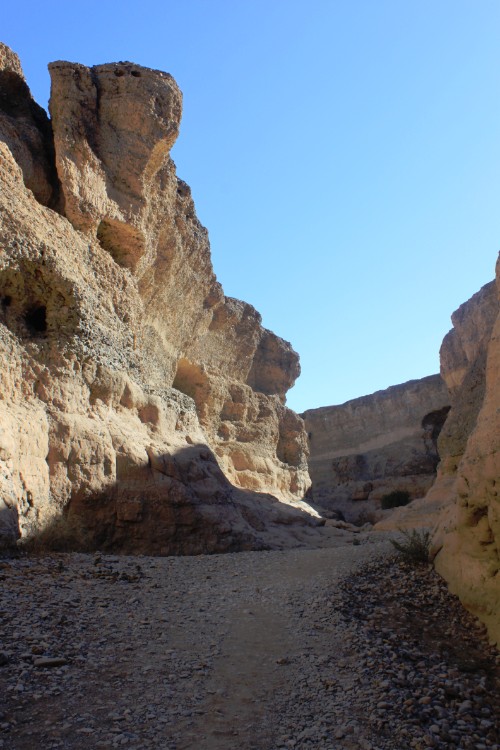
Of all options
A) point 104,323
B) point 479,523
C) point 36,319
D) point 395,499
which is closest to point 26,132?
point 104,323

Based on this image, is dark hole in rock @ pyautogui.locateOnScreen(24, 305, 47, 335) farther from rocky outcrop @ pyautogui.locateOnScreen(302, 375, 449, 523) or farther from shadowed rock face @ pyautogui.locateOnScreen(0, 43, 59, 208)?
rocky outcrop @ pyautogui.locateOnScreen(302, 375, 449, 523)

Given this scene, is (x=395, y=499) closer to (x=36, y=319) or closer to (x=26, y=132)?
(x=36, y=319)

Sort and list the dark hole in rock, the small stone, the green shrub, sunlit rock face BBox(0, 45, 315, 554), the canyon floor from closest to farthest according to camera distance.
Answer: the canyon floor
the small stone
sunlit rock face BBox(0, 45, 315, 554)
the dark hole in rock
the green shrub

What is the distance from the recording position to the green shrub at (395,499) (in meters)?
27.9

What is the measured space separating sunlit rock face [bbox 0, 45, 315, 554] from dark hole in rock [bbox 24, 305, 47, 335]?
0.02 metres

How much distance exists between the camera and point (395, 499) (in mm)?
28109

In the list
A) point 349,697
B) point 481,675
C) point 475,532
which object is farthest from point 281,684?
point 475,532

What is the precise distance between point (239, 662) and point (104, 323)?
25.1ft

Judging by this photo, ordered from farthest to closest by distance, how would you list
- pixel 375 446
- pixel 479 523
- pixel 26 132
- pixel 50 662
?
1. pixel 375 446
2. pixel 26 132
3. pixel 479 523
4. pixel 50 662

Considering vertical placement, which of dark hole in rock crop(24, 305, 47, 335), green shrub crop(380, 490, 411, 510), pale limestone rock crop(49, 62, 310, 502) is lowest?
green shrub crop(380, 490, 411, 510)

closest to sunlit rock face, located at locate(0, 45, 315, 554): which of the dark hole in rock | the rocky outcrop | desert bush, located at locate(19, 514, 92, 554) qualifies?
the dark hole in rock

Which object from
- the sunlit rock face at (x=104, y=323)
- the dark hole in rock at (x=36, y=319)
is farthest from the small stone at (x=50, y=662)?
the dark hole in rock at (x=36, y=319)

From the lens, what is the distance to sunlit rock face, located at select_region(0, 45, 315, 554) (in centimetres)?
807

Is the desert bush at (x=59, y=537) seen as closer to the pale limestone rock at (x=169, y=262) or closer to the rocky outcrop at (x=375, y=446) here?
the pale limestone rock at (x=169, y=262)
